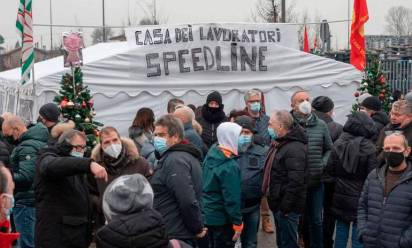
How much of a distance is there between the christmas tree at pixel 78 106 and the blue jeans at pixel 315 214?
2807 mm

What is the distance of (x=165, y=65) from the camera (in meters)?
13.3

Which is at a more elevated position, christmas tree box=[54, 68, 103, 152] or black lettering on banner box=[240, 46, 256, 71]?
black lettering on banner box=[240, 46, 256, 71]

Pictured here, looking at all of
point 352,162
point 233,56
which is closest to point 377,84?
point 233,56

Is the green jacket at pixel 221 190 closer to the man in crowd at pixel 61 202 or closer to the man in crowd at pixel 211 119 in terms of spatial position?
the man in crowd at pixel 61 202

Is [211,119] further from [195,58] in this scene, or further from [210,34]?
[210,34]

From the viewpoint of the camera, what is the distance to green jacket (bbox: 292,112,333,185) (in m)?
7.27

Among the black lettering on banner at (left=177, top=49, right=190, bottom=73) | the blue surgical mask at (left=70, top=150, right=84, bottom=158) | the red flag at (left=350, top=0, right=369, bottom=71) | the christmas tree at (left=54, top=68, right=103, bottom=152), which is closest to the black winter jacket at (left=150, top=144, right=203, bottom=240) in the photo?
the blue surgical mask at (left=70, top=150, right=84, bottom=158)

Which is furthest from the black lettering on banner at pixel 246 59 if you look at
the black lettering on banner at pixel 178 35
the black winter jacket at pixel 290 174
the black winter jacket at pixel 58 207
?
the black winter jacket at pixel 58 207

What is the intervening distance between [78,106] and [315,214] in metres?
3.33

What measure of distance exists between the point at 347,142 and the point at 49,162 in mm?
3111

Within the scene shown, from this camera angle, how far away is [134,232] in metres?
3.04

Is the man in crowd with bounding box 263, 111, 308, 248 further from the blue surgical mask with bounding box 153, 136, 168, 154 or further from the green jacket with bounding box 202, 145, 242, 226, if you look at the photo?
the blue surgical mask with bounding box 153, 136, 168, 154

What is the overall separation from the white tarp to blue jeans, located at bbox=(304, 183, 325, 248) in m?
6.31

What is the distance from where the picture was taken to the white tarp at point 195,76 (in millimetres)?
12734
